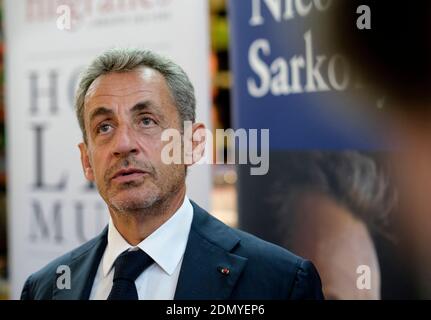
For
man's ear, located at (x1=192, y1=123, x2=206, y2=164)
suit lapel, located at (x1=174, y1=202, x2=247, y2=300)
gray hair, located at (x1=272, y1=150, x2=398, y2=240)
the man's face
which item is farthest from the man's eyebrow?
gray hair, located at (x1=272, y1=150, x2=398, y2=240)

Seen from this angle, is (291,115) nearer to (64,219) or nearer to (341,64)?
(341,64)

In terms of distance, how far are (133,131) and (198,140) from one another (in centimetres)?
11

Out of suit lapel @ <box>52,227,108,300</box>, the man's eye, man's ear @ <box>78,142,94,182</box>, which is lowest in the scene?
suit lapel @ <box>52,227,108,300</box>

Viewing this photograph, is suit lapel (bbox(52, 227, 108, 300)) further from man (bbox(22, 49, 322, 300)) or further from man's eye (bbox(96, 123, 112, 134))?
man's eye (bbox(96, 123, 112, 134))

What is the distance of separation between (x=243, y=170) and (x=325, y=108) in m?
0.23

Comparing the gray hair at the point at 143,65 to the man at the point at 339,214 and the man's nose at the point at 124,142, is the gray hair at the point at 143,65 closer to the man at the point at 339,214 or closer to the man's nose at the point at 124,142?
the man's nose at the point at 124,142

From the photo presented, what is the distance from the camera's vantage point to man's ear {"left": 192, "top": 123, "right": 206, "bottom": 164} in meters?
0.93

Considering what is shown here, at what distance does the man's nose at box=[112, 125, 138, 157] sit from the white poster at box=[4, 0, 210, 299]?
10.6 inches

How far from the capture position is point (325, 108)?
119 centimetres

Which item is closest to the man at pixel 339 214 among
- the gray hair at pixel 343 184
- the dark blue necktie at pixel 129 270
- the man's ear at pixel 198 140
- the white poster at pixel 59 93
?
the gray hair at pixel 343 184

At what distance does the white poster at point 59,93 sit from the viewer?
4.07 feet

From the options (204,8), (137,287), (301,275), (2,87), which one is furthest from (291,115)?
(2,87)

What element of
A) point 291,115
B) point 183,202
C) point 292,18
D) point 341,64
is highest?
point 292,18

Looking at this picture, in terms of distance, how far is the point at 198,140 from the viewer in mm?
941
